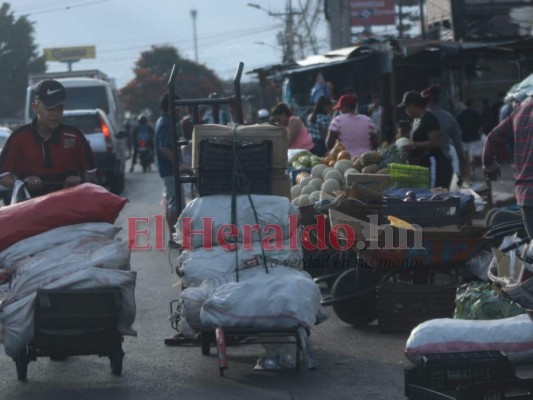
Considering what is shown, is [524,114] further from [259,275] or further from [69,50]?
[69,50]

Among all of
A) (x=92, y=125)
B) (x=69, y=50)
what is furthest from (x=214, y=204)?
(x=69, y=50)

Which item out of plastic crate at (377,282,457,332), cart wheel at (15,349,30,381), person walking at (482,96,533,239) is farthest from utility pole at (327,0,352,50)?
cart wheel at (15,349,30,381)

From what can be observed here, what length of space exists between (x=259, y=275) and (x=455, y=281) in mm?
2360

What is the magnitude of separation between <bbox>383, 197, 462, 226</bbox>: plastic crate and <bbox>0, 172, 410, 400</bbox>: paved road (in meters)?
0.97

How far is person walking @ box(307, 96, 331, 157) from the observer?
655 inches

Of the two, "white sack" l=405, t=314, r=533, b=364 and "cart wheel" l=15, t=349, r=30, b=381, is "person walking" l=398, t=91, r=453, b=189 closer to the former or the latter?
"white sack" l=405, t=314, r=533, b=364

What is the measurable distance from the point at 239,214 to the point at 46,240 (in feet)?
4.57

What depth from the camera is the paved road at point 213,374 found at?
6.70 meters

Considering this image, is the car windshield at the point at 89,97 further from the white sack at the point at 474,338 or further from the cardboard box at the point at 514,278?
the white sack at the point at 474,338

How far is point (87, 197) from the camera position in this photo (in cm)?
717

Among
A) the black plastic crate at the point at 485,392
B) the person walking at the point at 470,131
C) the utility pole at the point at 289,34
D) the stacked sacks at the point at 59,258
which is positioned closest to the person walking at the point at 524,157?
the black plastic crate at the point at 485,392

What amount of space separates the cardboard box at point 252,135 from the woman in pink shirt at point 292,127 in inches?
279

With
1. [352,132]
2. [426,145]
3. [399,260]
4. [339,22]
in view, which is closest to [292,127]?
[352,132]

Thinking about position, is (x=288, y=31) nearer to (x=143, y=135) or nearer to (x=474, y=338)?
(x=143, y=135)
